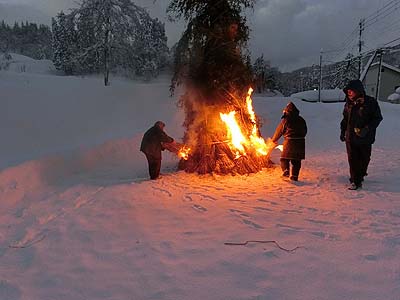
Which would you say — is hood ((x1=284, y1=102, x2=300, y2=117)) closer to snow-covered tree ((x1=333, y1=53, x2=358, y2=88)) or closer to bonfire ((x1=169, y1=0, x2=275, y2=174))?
bonfire ((x1=169, y1=0, x2=275, y2=174))

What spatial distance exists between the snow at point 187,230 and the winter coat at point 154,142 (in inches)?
27.5

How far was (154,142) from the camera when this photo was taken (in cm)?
831

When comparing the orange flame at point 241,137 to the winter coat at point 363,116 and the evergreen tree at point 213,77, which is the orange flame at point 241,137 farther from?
the winter coat at point 363,116

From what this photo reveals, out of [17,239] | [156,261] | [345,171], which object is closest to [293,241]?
[156,261]

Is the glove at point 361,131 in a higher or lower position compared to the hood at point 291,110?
lower

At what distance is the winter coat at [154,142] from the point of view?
8.23 metres

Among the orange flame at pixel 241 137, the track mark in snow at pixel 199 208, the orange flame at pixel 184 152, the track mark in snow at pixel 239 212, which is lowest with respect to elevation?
the track mark in snow at pixel 199 208

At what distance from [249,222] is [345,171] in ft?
15.0

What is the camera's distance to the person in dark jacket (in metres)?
8.22

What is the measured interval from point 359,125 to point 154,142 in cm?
466

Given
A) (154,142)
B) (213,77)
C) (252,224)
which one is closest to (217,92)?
(213,77)

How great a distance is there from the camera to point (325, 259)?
3756 millimetres

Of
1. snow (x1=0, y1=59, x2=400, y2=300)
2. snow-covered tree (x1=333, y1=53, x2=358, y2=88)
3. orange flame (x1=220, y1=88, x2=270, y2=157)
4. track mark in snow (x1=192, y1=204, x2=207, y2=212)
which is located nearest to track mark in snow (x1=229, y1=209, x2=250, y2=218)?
snow (x1=0, y1=59, x2=400, y2=300)

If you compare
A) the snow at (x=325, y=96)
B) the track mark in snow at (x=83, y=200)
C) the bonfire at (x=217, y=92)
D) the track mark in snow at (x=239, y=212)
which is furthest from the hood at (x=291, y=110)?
the snow at (x=325, y=96)
